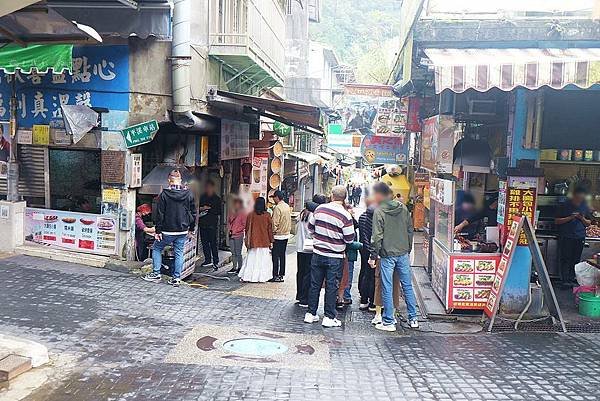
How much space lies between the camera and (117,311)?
8.34 m

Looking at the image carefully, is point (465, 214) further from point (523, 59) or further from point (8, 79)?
point (8, 79)

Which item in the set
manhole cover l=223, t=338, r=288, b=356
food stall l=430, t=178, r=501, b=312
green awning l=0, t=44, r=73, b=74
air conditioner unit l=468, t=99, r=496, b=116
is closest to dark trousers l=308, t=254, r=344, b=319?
manhole cover l=223, t=338, r=288, b=356

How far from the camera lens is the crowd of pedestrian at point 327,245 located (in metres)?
8.53

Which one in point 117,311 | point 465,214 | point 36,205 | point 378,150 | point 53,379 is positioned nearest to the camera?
point 53,379

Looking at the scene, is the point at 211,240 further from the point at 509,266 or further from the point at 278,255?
the point at 509,266

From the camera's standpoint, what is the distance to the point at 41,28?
7031 mm

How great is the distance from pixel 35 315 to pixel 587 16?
9.77 m

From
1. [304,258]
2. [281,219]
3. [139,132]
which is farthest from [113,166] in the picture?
[304,258]

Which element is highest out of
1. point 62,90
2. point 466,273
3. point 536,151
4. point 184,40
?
point 184,40

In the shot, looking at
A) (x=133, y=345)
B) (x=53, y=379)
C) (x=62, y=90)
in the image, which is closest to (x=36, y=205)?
(x=62, y=90)

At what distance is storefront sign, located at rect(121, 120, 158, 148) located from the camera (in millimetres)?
11039

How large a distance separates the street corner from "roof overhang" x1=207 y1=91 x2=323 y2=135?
6.33 m

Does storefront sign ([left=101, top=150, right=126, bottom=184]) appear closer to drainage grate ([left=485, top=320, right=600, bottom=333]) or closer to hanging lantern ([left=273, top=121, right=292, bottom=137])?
drainage grate ([left=485, top=320, right=600, bottom=333])

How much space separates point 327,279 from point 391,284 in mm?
914
